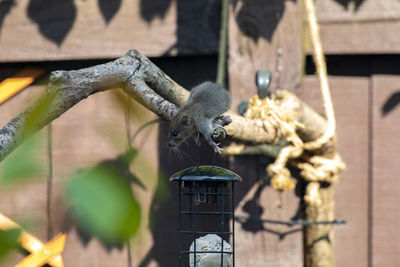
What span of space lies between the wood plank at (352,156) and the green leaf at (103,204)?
1632 mm

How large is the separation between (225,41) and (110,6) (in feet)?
1.43

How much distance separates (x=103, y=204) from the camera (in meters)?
0.24

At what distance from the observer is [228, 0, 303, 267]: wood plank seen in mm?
1716

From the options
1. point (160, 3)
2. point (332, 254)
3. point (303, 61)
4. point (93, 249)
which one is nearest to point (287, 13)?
point (303, 61)

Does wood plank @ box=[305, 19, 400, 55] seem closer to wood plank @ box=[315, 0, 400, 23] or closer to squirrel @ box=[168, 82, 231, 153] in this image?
wood plank @ box=[315, 0, 400, 23]

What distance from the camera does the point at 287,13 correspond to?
5.64 ft

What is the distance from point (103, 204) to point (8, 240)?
1.6 inches

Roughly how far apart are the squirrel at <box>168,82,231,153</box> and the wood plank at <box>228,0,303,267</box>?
14.2 inches

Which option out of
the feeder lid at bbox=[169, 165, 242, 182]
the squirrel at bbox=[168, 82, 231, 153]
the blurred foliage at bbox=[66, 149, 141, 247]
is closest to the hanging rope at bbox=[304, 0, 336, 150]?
the squirrel at bbox=[168, 82, 231, 153]

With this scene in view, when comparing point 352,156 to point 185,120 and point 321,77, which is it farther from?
point 185,120

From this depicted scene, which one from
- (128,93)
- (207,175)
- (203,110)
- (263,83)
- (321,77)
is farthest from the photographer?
(321,77)

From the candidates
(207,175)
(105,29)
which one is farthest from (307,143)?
(105,29)

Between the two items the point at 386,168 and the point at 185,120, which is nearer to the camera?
the point at 185,120

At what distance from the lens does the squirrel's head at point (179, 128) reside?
54.3 inches
